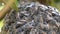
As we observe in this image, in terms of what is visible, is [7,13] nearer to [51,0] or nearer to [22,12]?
[22,12]

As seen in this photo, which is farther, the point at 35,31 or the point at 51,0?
the point at 51,0

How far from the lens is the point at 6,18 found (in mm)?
633

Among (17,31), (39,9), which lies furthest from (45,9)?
(17,31)

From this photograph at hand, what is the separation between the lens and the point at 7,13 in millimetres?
647

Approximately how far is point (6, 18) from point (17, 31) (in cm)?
9

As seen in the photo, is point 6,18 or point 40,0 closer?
point 6,18

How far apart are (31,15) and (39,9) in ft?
0.13

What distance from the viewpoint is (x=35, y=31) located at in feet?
1.77

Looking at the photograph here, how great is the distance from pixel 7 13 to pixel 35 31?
0.51 feet

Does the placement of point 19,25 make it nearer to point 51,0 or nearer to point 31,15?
point 31,15

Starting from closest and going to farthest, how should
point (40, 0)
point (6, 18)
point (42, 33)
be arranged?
point (42, 33) < point (6, 18) < point (40, 0)

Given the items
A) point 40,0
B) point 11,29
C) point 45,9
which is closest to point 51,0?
point 40,0

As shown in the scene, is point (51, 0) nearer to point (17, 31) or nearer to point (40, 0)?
point (40, 0)

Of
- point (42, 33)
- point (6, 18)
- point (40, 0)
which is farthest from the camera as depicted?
point (40, 0)
